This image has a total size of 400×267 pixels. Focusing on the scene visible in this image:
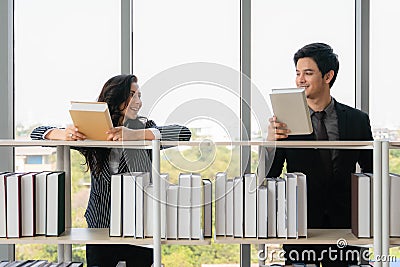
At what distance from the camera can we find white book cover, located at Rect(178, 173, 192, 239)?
2.50m

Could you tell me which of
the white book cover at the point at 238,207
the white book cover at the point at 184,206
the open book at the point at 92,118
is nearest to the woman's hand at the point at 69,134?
the open book at the point at 92,118

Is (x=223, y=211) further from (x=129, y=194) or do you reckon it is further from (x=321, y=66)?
(x=321, y=66)

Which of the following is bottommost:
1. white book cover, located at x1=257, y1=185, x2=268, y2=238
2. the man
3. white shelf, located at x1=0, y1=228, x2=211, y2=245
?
white shelf, located at x1=0, y1=228, x2=211, y2=245

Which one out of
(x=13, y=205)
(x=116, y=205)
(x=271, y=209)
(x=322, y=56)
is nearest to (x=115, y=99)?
(x=116, y=205)

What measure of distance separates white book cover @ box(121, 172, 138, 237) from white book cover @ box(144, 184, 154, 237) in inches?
2.0

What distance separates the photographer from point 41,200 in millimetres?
2543

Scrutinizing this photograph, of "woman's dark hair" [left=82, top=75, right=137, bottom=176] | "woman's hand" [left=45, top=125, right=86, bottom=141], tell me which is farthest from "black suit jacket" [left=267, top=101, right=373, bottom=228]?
"woman's hand" [left=45, top=125, right=86, bottom=141]

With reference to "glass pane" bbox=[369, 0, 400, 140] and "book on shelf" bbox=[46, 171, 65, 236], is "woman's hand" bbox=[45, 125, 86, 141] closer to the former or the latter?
"book on shelf" bbox=[46, 171, 65, 236]

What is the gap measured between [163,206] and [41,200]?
20.5 inches

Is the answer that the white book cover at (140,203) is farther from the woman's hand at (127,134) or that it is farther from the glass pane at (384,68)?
the glass pane at (384,68)

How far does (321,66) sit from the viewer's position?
9.53 feet

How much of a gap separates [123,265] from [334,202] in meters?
1.05

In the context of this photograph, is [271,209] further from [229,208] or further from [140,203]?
[140,203]

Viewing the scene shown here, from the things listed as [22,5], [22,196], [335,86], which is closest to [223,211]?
[22,196]
